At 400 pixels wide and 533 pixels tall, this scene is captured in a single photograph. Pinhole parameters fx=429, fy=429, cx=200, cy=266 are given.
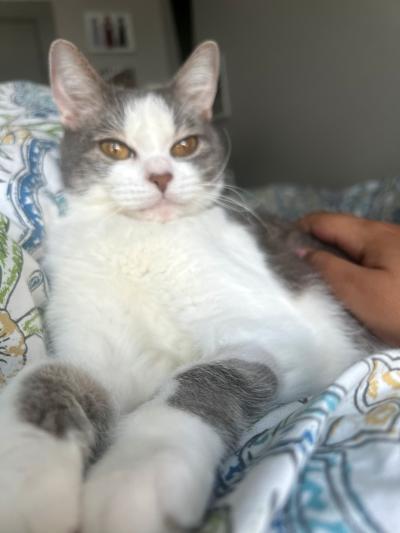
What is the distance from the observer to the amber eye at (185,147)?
1.06 metres

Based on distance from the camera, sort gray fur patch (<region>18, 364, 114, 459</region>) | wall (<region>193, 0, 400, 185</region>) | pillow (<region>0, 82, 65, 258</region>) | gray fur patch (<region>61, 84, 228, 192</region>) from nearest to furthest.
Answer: gray fur patch (<region>18, 364, 114, 459</region>) < pillow (<region>0, 82, 65, 258</region>) < gray fur patch (<region>61, 84, 228, 192</region>) < wall (<region>193, 0, 400, 185</region>)

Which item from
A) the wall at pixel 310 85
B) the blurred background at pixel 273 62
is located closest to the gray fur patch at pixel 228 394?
the blurred background at pixel 273 62

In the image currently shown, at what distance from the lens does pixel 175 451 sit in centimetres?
46

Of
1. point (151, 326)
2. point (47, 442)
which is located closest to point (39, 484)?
point (47, 442)

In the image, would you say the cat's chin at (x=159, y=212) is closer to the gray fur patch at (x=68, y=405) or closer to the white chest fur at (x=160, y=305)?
the white chest fur at (x=160, y=305)

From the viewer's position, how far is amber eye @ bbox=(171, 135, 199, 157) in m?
1.06

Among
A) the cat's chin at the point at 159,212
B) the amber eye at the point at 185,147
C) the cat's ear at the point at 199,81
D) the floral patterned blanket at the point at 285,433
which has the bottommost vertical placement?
the floral patterned blanket at the point at 285,433

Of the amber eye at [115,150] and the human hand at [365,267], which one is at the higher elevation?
the amber eye at [115,150]

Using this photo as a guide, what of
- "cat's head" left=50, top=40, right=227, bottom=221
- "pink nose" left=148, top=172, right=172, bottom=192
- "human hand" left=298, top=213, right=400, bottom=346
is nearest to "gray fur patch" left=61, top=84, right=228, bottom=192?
"cat's head" left=50, top=40, right=227, bottom=221

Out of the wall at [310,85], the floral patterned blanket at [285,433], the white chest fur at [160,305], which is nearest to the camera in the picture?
the floral patterned blanket at [285,433]

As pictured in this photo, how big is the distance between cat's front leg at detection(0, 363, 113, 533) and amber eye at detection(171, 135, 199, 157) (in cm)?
59

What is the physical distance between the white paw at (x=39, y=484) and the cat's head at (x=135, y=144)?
59cm

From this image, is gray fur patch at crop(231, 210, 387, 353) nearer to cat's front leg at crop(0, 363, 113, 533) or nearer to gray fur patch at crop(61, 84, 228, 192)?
gray fur patch at crop(61, 84, 228, 192)

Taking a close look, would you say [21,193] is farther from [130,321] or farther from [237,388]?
[237,388]
